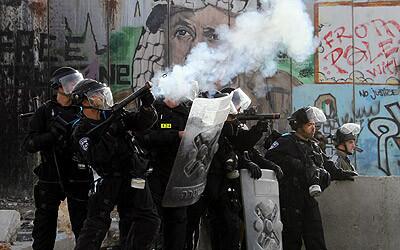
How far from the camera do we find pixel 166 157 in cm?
636

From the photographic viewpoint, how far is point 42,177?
6.52 m

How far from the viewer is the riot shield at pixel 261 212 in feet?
21.5

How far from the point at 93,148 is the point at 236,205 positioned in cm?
151

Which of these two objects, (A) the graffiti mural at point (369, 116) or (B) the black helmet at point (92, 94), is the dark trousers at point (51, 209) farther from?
(A) the graffiti mural at point (369, 116)

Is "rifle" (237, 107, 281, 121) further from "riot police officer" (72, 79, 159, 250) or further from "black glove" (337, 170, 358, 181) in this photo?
"riot police officer" (72, 79, 159, 250)

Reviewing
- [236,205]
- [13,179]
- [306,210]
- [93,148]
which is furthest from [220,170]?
[13,179]

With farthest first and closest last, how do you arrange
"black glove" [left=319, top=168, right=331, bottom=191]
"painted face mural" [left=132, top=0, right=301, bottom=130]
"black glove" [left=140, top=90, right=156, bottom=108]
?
"painted face mural" [left=132, top=0, right=301, bottom=130], "black glove" [left=319, top=168, right=331, bottom=191], "black glove" [left=140, top=90, right=156, bottom=108]

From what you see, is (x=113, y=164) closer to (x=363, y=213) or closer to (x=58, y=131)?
(x=58, y=131)

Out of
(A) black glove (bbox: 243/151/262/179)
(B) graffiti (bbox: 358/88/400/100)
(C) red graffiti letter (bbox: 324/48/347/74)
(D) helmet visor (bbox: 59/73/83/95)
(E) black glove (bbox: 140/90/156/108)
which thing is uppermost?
(C) red graffiti letter (bbox: 324/48/347/74)

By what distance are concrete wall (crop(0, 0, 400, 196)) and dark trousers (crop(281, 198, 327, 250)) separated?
4.42 m

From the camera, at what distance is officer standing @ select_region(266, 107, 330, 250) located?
22.7 feet

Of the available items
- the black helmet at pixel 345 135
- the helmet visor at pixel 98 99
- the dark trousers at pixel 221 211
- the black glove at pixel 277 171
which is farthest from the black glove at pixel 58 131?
the black helmet at pixel 345 135

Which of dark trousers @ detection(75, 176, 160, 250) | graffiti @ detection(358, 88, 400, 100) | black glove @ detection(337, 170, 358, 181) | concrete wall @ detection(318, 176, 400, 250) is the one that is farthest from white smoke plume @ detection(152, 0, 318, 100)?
graffiti @ detection(358, 88, 400, 100)

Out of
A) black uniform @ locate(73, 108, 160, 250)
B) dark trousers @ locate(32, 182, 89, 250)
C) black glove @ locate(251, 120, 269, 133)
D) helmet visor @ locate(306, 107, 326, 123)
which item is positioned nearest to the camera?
black uniform @ locate(73, 108, 160, 250)
